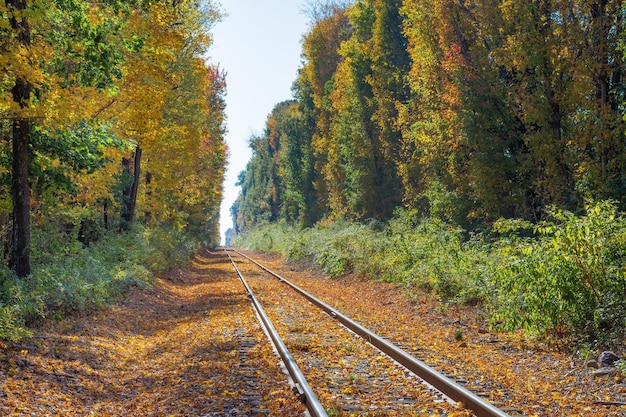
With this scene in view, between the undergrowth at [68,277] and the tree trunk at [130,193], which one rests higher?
the tree trunk at [130,193]

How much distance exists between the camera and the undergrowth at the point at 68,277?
9234 mm

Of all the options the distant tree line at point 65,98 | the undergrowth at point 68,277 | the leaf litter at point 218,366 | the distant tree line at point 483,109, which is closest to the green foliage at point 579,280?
the leaf litter at point 218,366

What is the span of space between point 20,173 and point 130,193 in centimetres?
1493

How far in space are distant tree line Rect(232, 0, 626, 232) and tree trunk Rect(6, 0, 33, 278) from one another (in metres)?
9.94

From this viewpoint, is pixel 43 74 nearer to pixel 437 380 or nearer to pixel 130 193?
pixel 437 380

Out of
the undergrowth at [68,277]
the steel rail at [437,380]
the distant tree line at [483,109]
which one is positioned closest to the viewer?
the steel rail at [437,380]

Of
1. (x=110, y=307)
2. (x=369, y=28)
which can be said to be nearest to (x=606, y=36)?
(x=110, y=307)

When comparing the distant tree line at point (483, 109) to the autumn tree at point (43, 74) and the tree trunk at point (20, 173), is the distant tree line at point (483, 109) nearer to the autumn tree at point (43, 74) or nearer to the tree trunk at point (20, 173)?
the autumn tree at point (43, 74)

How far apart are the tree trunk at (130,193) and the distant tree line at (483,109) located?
12.3 m

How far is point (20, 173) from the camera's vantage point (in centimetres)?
1023

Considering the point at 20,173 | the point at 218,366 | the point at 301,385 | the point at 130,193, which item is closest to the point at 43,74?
the point at 20,173

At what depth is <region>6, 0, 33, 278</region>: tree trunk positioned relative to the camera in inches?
390

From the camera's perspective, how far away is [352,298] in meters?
17.4

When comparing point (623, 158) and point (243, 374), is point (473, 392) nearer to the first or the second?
point (243, 374)
